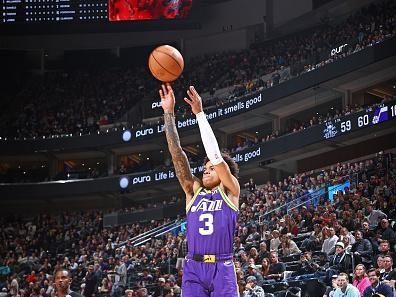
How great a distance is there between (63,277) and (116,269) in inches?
671

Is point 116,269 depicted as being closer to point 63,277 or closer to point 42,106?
point 63,277

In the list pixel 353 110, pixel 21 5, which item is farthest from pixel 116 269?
pixel 21 5

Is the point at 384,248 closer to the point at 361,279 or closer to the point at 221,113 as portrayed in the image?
the point at 361,279

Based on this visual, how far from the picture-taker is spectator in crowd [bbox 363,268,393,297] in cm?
1220

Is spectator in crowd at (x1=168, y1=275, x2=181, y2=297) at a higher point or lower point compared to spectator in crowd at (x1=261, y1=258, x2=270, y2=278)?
lower

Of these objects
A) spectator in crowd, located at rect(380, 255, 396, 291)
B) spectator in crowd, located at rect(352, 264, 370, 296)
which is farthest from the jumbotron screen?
spectator in crowd, located at rect(380, 255, 396, 291)

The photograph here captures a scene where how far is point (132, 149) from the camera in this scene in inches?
1633

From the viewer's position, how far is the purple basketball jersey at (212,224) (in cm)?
717

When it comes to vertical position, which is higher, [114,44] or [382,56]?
[114,44]

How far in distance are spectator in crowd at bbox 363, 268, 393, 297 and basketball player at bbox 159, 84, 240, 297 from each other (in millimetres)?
5699

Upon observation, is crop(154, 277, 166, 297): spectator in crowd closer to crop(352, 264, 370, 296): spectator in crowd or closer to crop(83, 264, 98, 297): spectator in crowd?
crop(83, 264, 98, 297): spectator in crowd

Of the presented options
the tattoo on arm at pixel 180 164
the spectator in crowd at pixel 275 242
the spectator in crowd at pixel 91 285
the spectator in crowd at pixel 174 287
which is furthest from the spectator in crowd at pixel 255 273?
the tattoo on arm at pixel 180 164

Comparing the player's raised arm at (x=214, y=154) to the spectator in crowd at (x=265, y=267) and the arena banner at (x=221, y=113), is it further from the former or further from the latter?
the arena banner at (x=221, y=113)

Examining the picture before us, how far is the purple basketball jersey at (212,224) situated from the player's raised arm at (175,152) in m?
0.23
